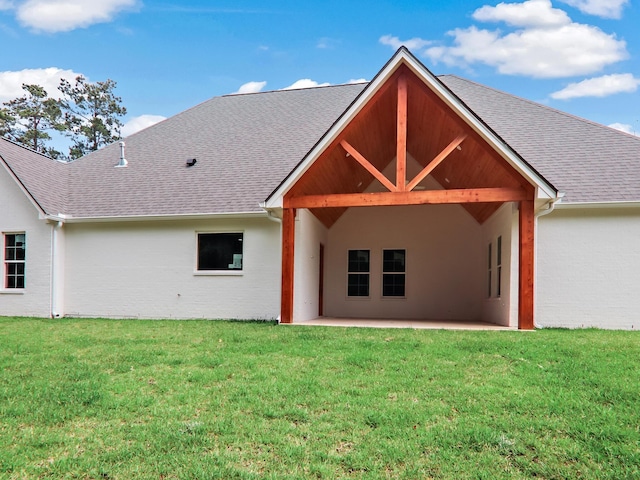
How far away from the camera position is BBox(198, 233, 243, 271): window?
12406mm

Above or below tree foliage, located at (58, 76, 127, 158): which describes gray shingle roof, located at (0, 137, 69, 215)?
below

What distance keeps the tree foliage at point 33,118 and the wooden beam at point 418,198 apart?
3107cm

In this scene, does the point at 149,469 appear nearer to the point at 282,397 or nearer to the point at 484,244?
the point at 282,397

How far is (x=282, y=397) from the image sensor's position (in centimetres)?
503

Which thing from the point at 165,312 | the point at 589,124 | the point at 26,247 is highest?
the point at 589,124

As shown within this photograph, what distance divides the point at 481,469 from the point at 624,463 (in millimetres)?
1103

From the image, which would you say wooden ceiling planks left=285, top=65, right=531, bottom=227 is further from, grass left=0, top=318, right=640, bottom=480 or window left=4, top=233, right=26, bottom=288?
window left=4, top=233, right=26, bottom=288

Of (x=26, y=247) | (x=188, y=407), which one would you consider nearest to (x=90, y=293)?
(x=26, y=247)

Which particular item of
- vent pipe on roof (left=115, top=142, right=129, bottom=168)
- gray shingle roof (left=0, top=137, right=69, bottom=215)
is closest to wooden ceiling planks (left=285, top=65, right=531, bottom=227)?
vent pipe on roof (left=115, top=142, right=129, bottom=168)

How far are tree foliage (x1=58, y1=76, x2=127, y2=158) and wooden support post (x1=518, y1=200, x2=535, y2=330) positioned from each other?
35946 millimetres

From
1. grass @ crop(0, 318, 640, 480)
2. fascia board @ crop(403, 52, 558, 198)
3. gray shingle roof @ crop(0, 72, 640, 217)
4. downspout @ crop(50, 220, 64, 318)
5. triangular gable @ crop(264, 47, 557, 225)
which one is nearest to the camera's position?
grass @ crop(0, 318, 640, 480)

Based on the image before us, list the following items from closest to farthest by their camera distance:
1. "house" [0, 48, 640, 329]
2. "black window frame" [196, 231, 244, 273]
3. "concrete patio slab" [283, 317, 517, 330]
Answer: "house" [0, 48, 640, 329] → "concrete patio slab" [283, 317, 517, 330] → "black window frame" [196, 231, 244, 273]

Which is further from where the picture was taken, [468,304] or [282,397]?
[468,304]

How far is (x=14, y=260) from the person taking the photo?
13.4 m
